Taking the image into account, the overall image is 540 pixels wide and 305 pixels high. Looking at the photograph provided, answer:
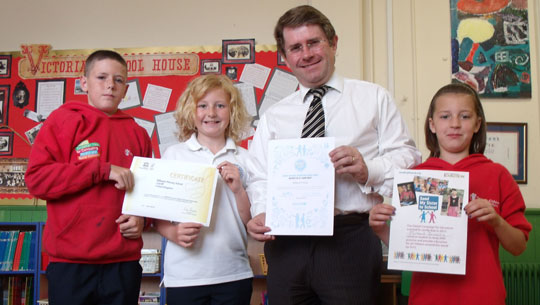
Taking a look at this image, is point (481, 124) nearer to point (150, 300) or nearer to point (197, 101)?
point (197, 101)

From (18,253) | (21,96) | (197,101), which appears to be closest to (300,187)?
(197,101)

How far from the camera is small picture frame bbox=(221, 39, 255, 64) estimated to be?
4227 millimetres

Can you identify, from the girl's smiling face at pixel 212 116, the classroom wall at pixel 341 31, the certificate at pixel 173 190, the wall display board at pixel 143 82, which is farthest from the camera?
the wall display board at pixel 143 82

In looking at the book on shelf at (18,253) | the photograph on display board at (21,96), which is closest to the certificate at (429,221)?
the book on shelf at (18,253)

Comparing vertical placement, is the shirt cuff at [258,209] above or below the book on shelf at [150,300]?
above

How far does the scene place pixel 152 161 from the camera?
1.88 meters

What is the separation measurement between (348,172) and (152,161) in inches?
33.4

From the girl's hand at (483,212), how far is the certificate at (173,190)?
1.03 m

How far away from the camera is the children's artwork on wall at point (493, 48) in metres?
3.85

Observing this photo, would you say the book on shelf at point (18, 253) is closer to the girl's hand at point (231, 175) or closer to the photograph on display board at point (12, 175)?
the photograph on display board at point (12, 175)

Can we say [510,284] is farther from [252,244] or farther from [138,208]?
[138,208]

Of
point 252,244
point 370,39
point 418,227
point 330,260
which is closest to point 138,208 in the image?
point 330,260

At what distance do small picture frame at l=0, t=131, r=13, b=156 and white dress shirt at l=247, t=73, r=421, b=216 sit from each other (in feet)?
11.3

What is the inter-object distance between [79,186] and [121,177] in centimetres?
17
